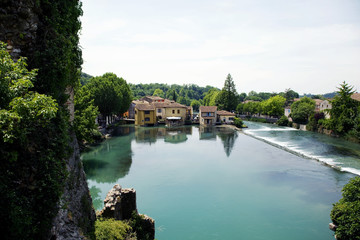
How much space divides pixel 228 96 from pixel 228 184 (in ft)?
203

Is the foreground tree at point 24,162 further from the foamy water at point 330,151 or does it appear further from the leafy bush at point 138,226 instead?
the foamy water at point 330,151

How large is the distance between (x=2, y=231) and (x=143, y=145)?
3113 centimetres

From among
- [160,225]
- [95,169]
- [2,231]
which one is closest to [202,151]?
[95,169]

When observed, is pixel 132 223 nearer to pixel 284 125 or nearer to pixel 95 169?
pixel 95 169

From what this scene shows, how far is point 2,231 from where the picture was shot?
15.5 ft

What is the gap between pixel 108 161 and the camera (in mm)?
26797

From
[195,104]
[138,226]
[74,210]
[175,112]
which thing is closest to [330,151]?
[138,226]

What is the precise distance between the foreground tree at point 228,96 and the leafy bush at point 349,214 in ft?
220

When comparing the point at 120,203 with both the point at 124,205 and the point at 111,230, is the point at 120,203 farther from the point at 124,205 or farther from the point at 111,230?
the point at 111,230

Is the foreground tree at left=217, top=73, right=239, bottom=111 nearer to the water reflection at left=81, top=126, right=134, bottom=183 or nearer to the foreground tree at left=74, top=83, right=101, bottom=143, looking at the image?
the water reflection at left=81, top=126, right=134, bottom=183

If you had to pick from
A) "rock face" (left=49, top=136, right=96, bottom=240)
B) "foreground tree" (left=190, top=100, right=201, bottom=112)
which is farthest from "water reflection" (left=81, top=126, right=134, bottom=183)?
"foreground tree" (left=190, top=100, right=201, bottom=112)

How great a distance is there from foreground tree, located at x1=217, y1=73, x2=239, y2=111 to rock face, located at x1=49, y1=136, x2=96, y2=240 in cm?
7298

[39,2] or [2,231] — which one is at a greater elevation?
[39,2]

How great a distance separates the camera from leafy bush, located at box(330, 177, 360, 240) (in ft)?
36.3
